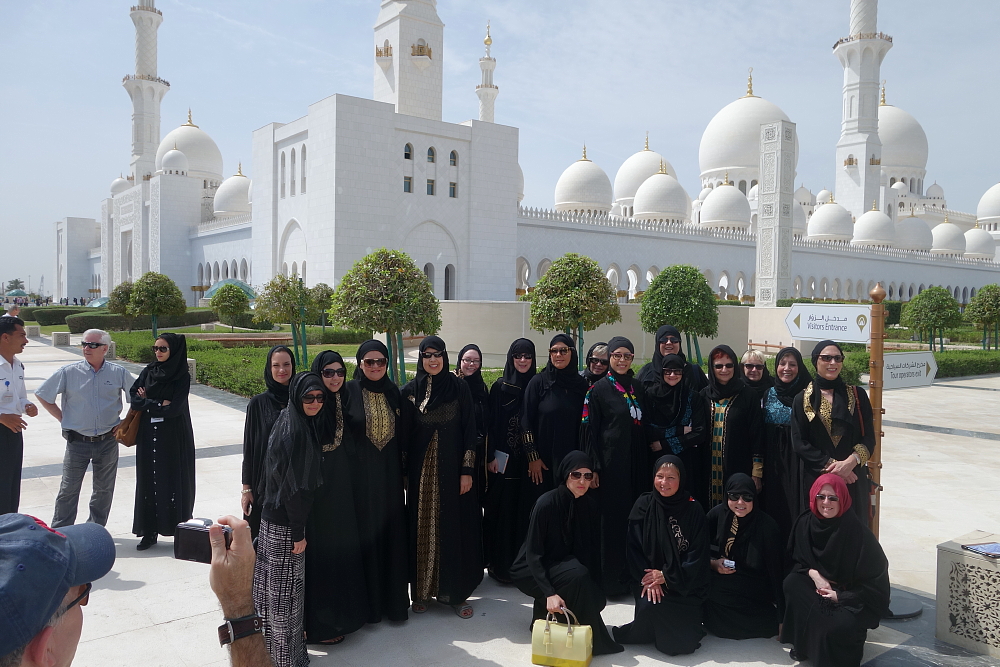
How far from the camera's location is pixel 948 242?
41.2 metres

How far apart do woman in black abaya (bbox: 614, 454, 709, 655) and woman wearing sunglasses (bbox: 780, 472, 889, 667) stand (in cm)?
40

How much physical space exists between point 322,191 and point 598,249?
11.3 metres

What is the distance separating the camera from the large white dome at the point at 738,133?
34.2 meters

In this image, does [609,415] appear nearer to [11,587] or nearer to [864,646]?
[864,646]

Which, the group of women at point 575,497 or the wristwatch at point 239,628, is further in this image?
the group of women at point 575,497

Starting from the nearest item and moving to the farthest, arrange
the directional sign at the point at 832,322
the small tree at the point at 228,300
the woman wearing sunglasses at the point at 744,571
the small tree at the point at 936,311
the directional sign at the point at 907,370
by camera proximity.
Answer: the woman wearing sunglasses at the point at 744,571
the directional sign at the point at 832,322
the directional sign at the point at 907,370
the small tree at the point at 936,311
the small tree at the point at 228,300

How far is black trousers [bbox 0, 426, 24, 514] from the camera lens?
373 centimetres

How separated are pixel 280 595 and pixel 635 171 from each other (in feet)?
119

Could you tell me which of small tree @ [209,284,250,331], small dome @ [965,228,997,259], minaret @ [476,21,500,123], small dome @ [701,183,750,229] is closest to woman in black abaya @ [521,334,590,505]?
small tree @ [209,284,250,331]

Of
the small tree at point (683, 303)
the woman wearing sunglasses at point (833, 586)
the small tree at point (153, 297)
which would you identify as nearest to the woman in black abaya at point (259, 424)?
the woman wearing sunglasses at point (833, 586)

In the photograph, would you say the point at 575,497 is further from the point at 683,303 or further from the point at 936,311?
the point at 936,311

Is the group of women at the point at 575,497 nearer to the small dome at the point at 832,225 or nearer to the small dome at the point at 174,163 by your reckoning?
the small dome at the point at 174,163

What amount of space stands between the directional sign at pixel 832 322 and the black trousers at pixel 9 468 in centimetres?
448

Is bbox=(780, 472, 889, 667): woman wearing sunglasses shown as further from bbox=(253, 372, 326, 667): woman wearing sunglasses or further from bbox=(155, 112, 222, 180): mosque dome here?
bbox=(155, 112, 222, 180): mosque dome
